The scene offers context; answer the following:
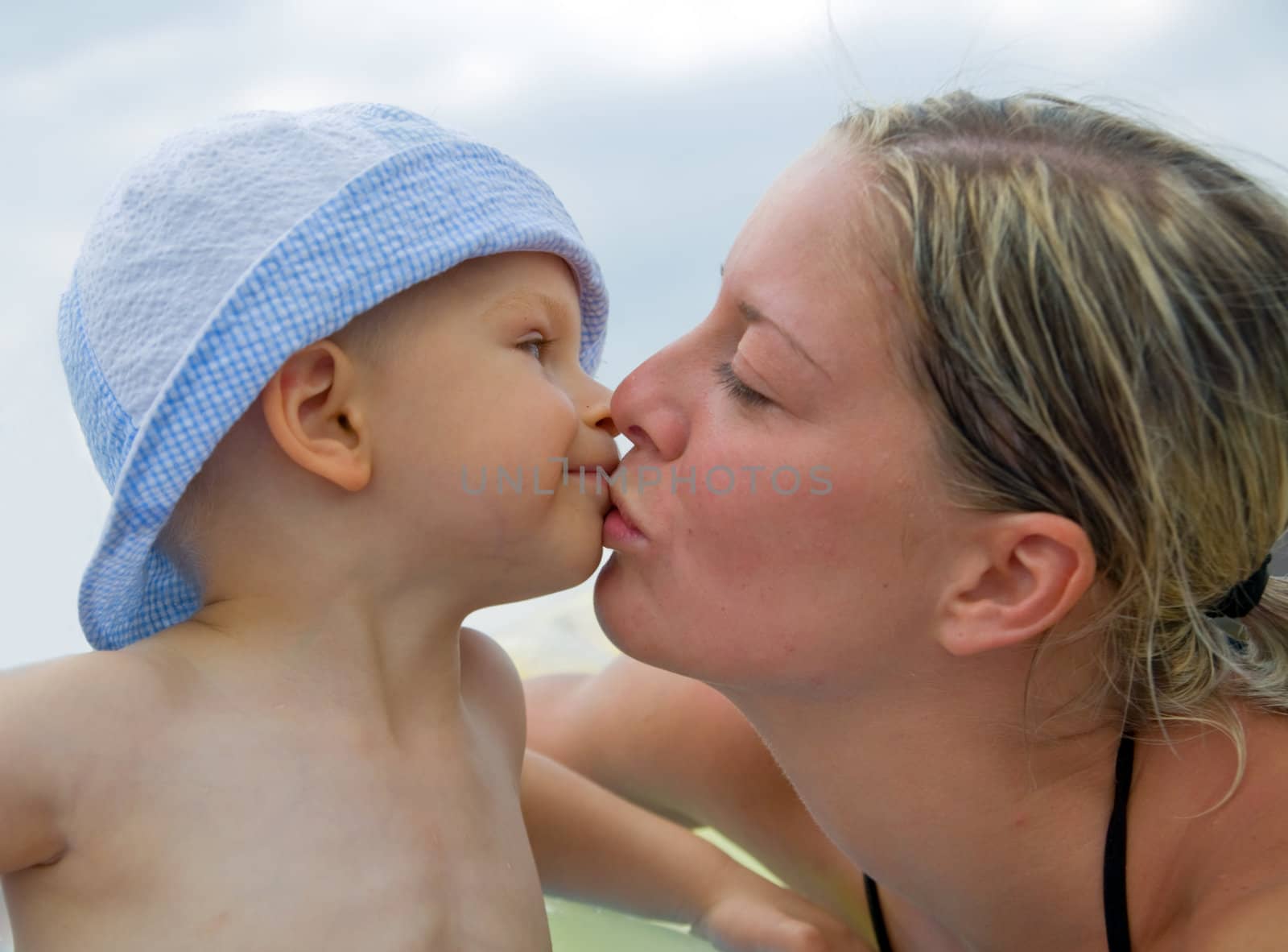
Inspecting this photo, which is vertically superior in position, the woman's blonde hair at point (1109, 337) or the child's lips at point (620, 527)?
the woman's blonde hair at point (1109, 337)

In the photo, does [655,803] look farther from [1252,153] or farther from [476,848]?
[1252,153]

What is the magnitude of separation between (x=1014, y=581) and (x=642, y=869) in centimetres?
68

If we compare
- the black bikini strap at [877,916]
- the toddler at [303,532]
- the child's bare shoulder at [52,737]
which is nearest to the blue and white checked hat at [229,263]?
the toddler at [303,532]

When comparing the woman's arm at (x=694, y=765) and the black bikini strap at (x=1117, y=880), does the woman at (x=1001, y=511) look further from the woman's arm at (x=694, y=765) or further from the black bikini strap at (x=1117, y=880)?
the woman's arm at (x=694, y=765)

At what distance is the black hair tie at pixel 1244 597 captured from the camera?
3.62ft

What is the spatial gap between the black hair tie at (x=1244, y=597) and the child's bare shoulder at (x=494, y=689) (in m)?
0.69

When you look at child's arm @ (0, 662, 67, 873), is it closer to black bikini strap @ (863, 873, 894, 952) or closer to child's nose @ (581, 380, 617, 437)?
child's nose @ (581, 380, 617, 437)

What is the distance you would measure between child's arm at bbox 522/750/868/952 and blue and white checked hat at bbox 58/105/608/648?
1.85ft

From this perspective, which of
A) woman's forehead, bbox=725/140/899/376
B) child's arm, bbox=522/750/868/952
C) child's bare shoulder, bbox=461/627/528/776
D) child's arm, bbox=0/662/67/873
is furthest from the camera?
child's arm, bbox=522/750/868/952

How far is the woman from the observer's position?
98 centimetres

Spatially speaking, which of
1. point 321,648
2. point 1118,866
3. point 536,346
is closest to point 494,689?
point 321,648

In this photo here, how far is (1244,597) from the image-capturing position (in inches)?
44.1

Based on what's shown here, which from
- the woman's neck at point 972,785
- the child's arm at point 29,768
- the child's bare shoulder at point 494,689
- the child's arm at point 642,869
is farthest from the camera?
the child's arm at point 642,869

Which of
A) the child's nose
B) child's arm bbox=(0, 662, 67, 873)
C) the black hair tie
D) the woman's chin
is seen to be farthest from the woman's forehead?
child's arm bbox=(0, 662, 67, 873)
